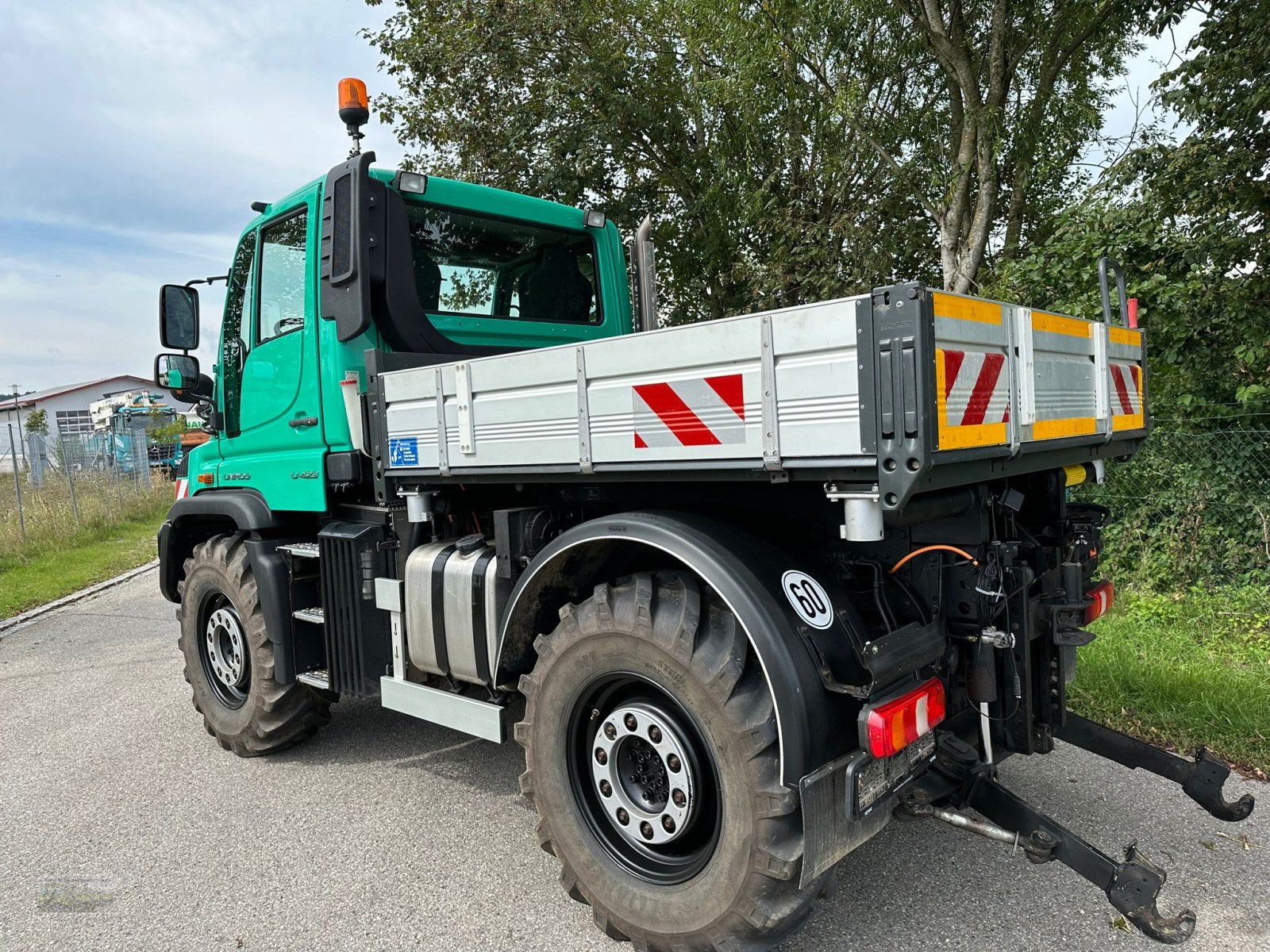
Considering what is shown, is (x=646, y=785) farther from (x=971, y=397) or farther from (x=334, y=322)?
(x=334, y=322)

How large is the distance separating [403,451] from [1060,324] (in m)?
2.55

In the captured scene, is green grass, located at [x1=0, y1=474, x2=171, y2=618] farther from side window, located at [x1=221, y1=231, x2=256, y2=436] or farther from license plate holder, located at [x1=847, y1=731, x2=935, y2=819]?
license plate holder, located at [x1=847, y1=731, x2=935, y2=819]

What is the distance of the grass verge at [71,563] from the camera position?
991 centimetres

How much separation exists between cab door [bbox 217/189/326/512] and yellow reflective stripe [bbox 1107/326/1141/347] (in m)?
3.41

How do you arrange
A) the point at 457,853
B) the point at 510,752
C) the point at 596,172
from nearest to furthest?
the point at 457,853, the point at 510,752, the point at 596,172

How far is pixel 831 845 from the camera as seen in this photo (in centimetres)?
236

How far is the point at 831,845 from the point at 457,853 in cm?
174

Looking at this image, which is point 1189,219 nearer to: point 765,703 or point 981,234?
point 981,234

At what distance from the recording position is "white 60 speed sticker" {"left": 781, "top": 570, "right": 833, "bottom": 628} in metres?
2.47

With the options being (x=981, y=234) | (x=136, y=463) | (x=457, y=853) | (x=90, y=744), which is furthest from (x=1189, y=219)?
(x=136, y=463)

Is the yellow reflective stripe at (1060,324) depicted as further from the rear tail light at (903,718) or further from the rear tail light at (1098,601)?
the rear tail light at (903,718)

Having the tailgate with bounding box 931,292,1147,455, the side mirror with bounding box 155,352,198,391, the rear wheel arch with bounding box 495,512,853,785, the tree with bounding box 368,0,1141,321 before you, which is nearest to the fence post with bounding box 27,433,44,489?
the tree with bounding box 368,0,1141,321

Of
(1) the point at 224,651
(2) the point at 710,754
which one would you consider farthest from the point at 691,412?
(1) the point at 224,651

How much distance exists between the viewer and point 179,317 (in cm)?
485
